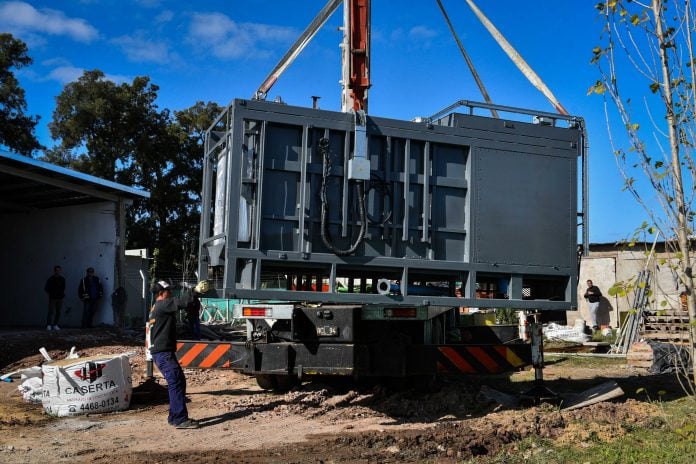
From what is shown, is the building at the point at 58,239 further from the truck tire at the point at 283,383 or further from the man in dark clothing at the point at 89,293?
the truck tire at the point at 283,383

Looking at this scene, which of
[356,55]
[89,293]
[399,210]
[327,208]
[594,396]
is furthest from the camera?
[89,293]

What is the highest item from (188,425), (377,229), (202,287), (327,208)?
(327,208)

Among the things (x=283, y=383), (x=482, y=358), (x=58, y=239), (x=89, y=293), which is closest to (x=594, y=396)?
(x=482, y=358)

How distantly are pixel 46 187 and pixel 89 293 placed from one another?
9.47ft

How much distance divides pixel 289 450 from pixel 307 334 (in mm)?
1716

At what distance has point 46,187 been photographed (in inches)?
673

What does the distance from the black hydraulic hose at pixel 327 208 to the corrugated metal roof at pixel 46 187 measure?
10.2 m

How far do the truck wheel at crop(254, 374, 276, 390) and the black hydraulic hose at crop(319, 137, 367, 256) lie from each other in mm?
3216

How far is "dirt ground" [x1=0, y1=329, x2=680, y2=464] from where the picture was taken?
6137 mm

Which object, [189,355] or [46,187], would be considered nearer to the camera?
[189,355]

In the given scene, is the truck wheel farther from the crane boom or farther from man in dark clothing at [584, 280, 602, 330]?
man in dark clothing at [584, 280, 602, 330]

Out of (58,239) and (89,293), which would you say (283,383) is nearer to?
(89,293)

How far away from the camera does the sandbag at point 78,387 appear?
8.12m

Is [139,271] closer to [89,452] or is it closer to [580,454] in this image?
[89,452]
